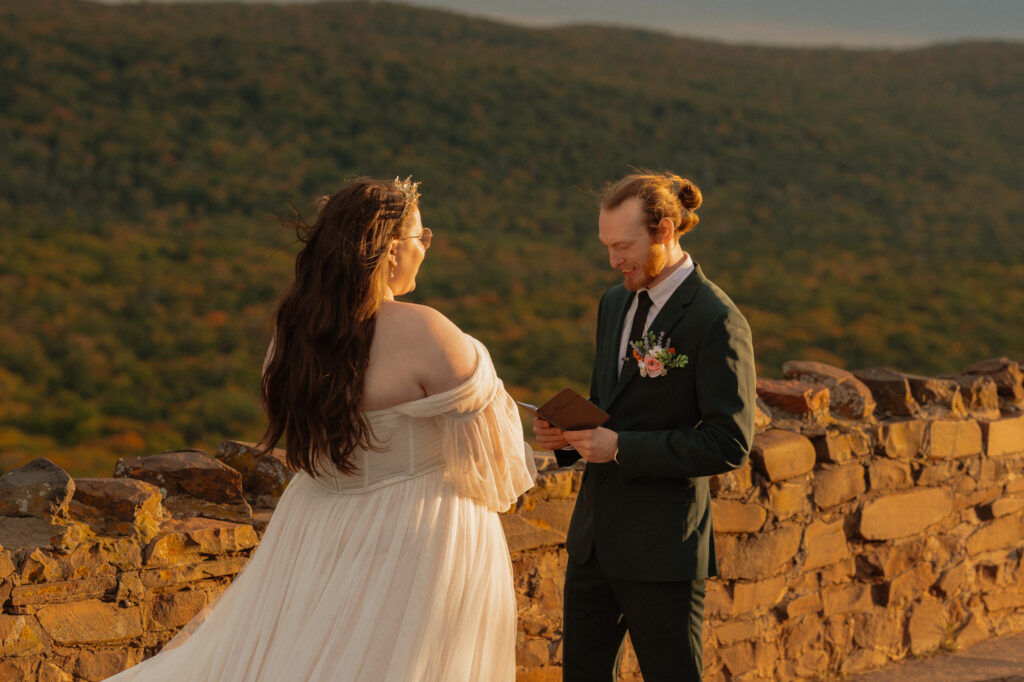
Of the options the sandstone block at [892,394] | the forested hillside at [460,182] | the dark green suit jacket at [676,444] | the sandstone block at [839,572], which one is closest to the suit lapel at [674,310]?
the dark green suit jacket at [676,444]

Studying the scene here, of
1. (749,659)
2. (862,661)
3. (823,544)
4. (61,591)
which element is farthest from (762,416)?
(61,591)

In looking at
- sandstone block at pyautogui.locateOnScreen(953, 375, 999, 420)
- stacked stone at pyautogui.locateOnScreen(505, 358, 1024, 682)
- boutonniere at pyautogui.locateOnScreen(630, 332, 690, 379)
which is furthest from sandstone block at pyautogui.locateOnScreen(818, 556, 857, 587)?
boutonniere at pyautogui.locateOnScreen(630, 332, 690, 379)

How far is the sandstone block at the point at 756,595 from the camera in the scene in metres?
4.12

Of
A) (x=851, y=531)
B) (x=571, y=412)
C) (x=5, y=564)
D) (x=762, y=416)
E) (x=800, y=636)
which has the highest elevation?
(x=762, y=416)

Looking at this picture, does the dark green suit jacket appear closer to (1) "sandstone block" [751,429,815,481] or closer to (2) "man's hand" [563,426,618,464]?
(2) "man's hand" [563,426,618,464]

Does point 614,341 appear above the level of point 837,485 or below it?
above

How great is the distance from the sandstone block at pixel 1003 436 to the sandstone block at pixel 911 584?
2.16 ft

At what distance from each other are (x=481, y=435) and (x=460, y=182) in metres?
39.1

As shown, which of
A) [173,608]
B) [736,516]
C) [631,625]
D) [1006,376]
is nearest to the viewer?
[631,625]

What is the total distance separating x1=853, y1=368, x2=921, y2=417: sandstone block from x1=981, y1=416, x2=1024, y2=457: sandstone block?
0.40m

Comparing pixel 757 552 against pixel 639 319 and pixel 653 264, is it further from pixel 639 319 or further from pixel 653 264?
pixel 653 264

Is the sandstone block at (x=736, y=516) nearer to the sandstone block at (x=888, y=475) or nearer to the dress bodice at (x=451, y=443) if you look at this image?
the sandstone block at (x=888, y=475)

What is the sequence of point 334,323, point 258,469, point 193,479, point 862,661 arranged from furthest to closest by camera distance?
point 862,661
point 258,469
point 193,479
point 334,323

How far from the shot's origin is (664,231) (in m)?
2.72
